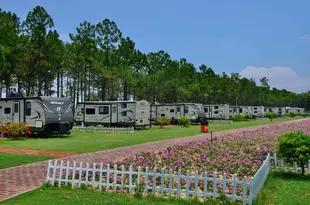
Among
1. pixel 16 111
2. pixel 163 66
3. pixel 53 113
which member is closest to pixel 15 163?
pixel 53 113

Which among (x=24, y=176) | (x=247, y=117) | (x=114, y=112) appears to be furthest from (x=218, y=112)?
(x=24, y=176)

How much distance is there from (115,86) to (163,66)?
16.8 meters

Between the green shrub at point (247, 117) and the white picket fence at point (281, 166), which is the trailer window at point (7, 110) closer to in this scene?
the white picket fence at point (281, 166)

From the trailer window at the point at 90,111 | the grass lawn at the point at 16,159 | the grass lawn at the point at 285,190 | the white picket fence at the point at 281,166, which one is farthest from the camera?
the trailer window at the point at 90,111

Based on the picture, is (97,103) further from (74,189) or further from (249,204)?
(249,204)

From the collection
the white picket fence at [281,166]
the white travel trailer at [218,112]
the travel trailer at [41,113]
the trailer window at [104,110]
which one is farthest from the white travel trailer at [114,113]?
the white travel trailer at [218,112]

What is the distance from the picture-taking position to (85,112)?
107 feet

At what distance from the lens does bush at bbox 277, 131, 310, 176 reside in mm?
8859

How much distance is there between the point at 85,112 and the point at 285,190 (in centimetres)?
2711

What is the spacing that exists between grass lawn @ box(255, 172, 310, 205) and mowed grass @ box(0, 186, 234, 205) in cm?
136

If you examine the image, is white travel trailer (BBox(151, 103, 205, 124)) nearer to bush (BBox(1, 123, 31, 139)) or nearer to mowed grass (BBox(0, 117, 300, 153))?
mowed grass (BBox(0, 117, 300, 153))

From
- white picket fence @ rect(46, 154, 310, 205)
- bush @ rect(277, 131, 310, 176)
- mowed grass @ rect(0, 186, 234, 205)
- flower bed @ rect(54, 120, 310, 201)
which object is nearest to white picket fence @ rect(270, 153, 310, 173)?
flower bed @ rect(54, 120, 310, 201)

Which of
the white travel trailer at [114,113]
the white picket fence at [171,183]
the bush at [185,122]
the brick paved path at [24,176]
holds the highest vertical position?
the white travel trailer at [114,113]

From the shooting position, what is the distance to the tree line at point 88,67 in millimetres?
36406
